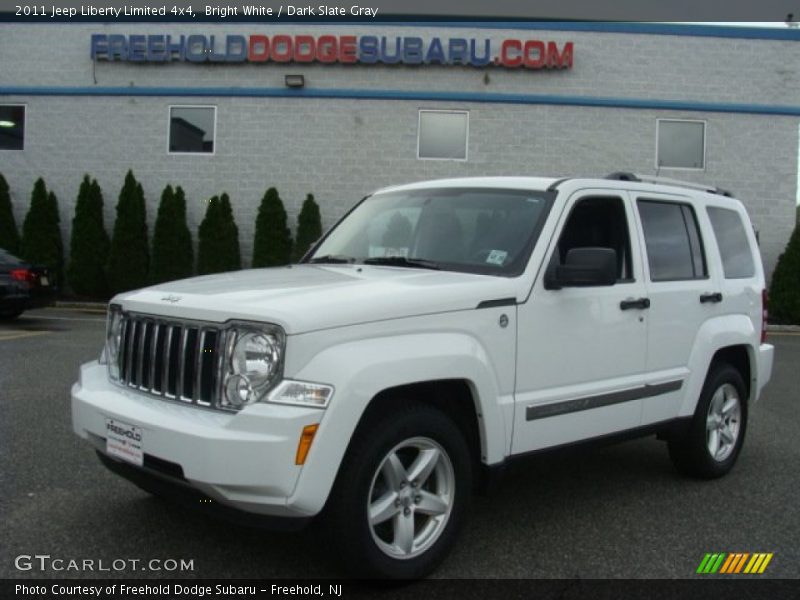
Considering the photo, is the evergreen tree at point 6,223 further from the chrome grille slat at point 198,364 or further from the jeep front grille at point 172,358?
the chrome grille slat at point 198,364

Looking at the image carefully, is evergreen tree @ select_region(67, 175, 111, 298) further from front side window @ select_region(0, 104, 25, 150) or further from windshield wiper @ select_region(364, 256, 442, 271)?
windshield wiper @ select_region(364, 256, 442, 271)

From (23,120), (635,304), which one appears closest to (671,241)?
(635,304)

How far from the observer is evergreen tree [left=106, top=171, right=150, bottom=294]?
1736cm

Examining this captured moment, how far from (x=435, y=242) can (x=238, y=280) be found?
3.60 feet

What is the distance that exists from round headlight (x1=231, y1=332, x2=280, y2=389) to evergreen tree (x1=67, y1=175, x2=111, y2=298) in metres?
15.5

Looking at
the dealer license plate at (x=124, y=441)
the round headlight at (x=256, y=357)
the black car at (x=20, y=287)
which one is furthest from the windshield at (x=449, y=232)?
the black car at (x=20, y=287)

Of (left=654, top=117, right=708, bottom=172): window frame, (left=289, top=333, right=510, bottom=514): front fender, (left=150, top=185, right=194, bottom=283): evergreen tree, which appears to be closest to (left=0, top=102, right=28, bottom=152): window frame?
(left=150, top=185, right=194, bottom=283): evergreen tree

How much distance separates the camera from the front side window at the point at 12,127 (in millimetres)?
18688

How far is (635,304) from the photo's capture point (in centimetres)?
451

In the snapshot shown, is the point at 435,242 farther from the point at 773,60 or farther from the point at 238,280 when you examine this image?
the point at 773,60

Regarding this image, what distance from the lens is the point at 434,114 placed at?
57.8 ft

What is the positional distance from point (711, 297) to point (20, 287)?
38.5 ft

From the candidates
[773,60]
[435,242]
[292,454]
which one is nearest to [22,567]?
[292,454]

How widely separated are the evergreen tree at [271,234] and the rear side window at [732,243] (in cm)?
1232
